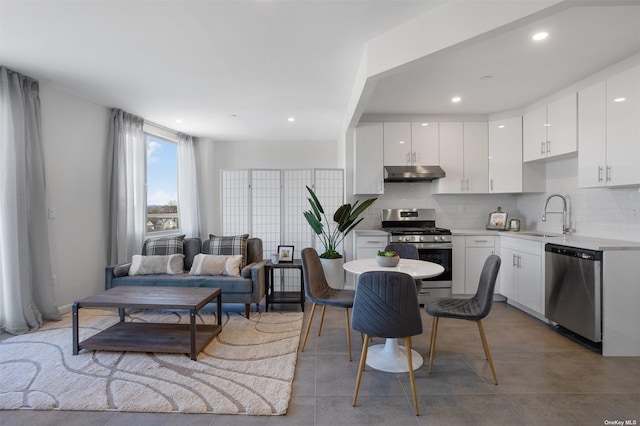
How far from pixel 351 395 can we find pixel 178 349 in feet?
4.99

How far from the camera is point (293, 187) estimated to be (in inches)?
201

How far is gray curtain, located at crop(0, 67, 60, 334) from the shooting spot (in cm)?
312

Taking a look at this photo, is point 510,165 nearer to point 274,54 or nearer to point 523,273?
point 523,273

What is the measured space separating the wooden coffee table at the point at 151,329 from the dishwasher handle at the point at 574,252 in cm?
349

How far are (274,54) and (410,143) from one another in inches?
98.6

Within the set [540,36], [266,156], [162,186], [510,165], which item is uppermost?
[540,36]

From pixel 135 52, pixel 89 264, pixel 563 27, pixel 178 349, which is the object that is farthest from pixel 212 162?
pixel 563 27

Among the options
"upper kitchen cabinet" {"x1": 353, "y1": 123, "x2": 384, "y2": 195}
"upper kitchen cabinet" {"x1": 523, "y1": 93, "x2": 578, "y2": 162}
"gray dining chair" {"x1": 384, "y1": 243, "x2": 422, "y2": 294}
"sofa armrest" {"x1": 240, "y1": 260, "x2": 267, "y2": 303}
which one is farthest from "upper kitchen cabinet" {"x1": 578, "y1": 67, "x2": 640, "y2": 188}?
"sofa armrest" {"x1": 240, "y1": 260, "x2": 267, "y2": 303}

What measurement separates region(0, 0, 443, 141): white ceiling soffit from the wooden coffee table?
2.23 meters

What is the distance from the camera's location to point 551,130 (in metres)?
3.79

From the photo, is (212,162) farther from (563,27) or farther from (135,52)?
(563,27)

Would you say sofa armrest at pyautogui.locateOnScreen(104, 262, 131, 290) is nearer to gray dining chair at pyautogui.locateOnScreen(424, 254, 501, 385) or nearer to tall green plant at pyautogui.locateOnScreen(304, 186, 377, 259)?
tall green plant at pyautogui.locateOnScreen(304, 186, 377, 259)

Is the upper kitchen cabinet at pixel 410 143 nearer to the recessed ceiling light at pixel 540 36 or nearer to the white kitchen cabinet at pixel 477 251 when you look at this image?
the white kitchen cabinet at pixel 477 251

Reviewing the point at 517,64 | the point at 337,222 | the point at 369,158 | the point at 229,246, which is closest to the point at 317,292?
the point at 337,222
